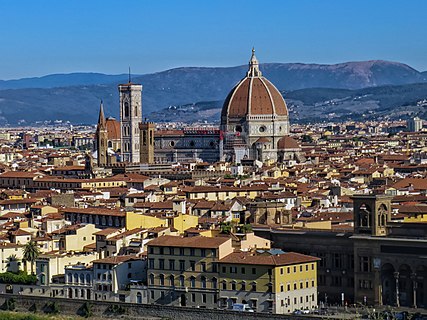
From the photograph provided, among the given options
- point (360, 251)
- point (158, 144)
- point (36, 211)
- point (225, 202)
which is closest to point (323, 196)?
point (225, 202)

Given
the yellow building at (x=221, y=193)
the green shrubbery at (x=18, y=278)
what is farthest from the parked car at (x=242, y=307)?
the yellow building at (x=221, y=193)

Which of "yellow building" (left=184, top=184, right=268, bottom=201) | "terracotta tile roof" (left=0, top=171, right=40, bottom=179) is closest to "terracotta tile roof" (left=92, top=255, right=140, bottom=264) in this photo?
"yellow building" (left=184, top=184, right=268, bottom=201)

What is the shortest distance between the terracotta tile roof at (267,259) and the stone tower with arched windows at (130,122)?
7674cm

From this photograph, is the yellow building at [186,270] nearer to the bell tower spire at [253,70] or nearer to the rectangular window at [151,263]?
the rectangular window at [151,263]

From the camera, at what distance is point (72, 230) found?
56938 mm

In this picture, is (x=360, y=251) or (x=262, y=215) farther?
(x=262, y=215)

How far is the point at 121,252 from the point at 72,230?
4955 millimetres

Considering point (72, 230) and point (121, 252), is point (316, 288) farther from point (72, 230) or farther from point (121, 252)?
point (72, 230)

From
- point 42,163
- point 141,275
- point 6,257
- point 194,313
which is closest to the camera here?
point 194,313

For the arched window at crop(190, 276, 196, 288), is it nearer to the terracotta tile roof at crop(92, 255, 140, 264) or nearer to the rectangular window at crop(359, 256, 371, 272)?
the terracotta tile roof at crop(92, 255, 140, 264)

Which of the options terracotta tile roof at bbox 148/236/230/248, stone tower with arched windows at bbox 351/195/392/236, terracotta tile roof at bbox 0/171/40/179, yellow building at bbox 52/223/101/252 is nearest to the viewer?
stone tower with arched windows at bbox 351/195/392/236

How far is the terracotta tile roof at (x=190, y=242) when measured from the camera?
47062mm

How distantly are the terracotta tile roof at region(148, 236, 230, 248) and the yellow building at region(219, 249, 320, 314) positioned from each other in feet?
2.39

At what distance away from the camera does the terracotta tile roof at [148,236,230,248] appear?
47062 millimetres
